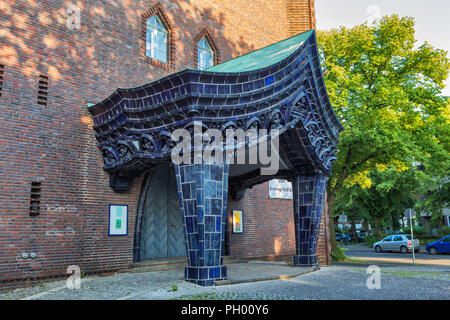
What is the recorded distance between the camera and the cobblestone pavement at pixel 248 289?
7.31 metres

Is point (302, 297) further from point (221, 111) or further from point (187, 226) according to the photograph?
point (221, 111)

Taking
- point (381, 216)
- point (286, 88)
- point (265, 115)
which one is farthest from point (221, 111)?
point (381, 216)

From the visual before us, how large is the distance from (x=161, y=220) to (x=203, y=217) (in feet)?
17.4

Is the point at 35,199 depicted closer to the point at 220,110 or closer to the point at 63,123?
the point at 63,123

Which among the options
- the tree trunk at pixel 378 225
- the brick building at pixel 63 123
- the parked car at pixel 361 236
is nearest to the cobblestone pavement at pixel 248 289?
the brick building at pixel 63 123

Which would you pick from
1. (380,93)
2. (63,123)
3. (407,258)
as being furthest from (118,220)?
(407,258)

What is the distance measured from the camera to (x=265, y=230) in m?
16.0

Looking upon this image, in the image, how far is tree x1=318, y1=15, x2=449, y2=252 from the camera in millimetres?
18969

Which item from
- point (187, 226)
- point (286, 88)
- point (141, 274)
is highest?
point (286, 88)

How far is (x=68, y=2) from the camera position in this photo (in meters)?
11.0

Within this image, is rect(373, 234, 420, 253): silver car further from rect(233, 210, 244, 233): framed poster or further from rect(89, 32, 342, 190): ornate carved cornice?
rect(89, 32, 342, 190): ornate carved cornice

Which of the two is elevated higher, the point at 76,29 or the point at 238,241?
the point at 76,29

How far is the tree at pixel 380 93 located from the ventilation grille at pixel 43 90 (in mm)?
13309

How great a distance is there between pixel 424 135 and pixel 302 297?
15835 millimetres
